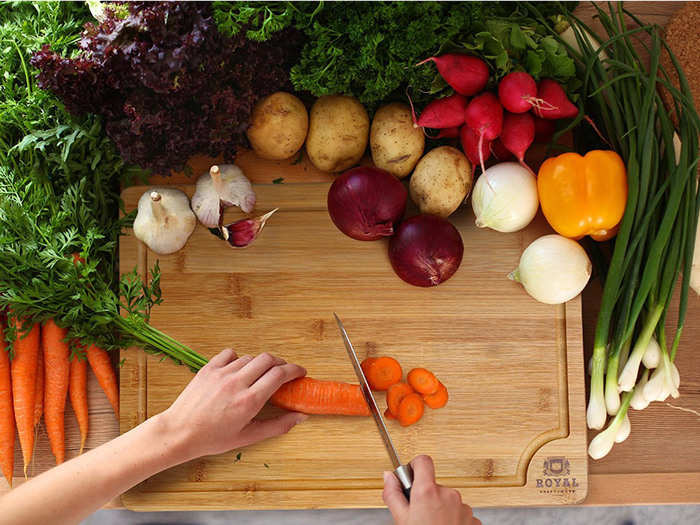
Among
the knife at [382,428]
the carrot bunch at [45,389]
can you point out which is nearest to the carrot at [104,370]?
the carrot bunch at [45,389]

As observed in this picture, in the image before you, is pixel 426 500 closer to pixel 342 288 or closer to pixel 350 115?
pixel 342 288

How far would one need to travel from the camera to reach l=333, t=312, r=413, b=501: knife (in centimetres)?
108

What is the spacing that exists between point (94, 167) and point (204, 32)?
384 millimetres

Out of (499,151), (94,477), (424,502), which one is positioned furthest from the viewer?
(499,151)

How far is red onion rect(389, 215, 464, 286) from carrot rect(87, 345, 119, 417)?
2.12 ft

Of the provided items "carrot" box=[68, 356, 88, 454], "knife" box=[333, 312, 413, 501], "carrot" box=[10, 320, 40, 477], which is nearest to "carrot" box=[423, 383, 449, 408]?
"knife" box=[333, 312, 413, 501]

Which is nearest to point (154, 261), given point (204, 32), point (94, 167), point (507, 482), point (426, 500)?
point (94, 167)

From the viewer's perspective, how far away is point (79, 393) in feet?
4.41

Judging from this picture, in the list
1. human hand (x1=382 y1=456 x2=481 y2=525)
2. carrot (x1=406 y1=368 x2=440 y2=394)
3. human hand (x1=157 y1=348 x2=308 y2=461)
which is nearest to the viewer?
human hand (x1=382 y1=456 x2=481 y2=525)

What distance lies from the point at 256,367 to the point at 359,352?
229 mm

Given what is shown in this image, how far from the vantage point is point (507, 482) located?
1314 millimetres

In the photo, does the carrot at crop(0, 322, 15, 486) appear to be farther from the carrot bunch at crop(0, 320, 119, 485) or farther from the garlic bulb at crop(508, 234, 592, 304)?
Answer: the garlic bulb at crop(508, 234, 592, 304)

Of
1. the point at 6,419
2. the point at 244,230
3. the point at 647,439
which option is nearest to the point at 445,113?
the point at 244,230

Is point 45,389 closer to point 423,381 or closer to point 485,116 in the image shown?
point 423,381
